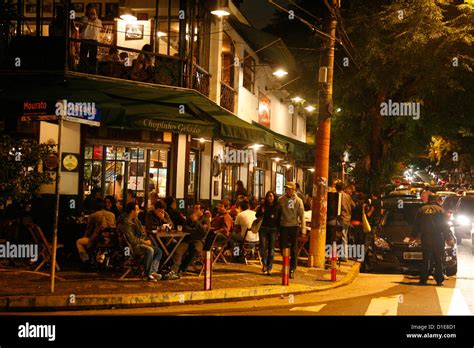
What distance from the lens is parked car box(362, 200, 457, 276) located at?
14438 mm

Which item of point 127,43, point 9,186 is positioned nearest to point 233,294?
point 9,186

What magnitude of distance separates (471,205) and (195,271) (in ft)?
42.6

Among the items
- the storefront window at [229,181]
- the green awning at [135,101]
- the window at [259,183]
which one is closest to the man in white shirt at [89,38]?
the green awning at [135,101]

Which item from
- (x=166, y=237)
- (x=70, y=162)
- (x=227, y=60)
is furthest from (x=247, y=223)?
(x=227, y=60)

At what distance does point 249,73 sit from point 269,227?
12587 mm

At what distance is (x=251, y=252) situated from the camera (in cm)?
1580

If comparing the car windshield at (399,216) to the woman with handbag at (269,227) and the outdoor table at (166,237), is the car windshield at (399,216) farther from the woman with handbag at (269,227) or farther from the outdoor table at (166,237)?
the outdoor table at (166,237)

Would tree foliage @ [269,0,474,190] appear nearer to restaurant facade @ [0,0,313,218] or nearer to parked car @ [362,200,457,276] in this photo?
restaurant facade @ [0,0,313,218]

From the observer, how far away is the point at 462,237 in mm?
22359

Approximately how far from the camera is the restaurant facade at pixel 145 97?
15.0 m

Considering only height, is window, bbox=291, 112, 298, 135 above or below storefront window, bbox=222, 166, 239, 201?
above

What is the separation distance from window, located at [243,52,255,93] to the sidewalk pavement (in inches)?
477

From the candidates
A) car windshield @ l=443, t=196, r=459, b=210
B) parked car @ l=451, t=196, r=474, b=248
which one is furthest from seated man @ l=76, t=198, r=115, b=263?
car windshield @ l=443, t=196, r=459, b=210
